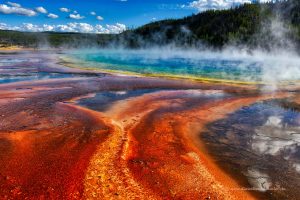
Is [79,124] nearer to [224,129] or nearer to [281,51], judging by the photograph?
[224,129]

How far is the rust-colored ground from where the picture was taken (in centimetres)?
639

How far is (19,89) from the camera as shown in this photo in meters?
17.3

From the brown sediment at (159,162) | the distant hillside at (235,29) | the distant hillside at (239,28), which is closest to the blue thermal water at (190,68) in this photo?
the brown sediment at (159,162)

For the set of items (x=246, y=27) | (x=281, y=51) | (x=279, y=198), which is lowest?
(x=279, y=198)

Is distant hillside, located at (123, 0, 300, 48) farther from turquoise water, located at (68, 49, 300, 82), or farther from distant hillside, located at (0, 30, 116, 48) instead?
turquoise water, located at (68, 49, 300, 82)

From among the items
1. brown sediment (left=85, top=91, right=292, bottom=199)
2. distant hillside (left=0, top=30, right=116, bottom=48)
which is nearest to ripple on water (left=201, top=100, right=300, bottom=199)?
brown sediment (left=85, top=91, right=292, bottom=199)

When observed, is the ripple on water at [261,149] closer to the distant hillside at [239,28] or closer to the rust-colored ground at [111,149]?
the rust-colored ground at [111,149]

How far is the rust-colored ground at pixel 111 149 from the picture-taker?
21.0 ft

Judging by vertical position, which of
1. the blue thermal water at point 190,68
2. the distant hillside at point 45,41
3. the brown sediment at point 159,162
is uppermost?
the distant hillside at point 45,41

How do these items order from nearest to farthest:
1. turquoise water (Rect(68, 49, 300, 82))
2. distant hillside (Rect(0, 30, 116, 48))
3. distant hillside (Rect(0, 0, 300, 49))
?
turquoise water (Rect(68, 49, 300, 82))
distant hillside (Rect(0, 0, 300, 49))
distant hillside (Rect(0, 30, 116, 48))

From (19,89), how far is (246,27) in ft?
230

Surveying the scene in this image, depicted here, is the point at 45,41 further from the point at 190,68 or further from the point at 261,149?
the point at 261,149

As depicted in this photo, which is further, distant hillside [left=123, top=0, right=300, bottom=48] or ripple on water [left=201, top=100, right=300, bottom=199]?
distant hillside [left=123, top=0, right=300, bottom=48]

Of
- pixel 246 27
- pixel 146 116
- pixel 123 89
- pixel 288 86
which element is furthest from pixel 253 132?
pixel 246 27
